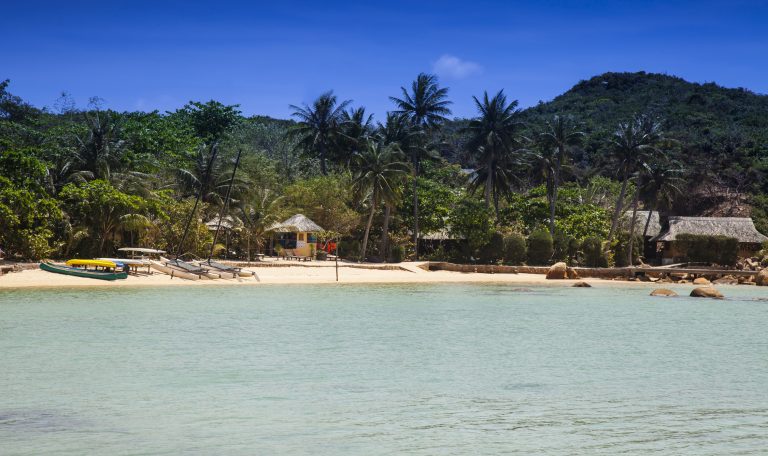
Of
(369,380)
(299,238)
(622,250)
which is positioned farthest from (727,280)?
(369,380)

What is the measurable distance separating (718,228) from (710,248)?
11.4 feet

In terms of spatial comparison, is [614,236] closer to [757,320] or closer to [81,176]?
[757,320]

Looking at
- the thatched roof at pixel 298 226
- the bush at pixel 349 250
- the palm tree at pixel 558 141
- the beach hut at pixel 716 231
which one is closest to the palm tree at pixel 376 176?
the bush at pixel 349 250

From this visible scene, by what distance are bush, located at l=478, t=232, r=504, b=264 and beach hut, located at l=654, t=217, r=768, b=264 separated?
12.5 m

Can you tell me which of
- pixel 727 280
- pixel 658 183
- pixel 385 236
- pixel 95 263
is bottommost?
pixel 727 280

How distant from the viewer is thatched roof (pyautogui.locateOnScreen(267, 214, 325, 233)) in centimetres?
4231

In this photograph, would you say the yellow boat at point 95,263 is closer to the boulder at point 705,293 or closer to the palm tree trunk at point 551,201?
the boulder at point 705,293

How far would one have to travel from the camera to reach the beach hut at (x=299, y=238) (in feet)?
142

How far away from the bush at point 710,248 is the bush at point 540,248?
903 cm

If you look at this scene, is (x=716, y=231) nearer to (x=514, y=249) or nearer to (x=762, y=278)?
(x=762, y=278)

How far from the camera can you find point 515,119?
49.8 metres

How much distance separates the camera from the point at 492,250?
44125 millimetres

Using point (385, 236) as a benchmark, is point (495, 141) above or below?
above

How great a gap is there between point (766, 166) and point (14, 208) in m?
54.4
